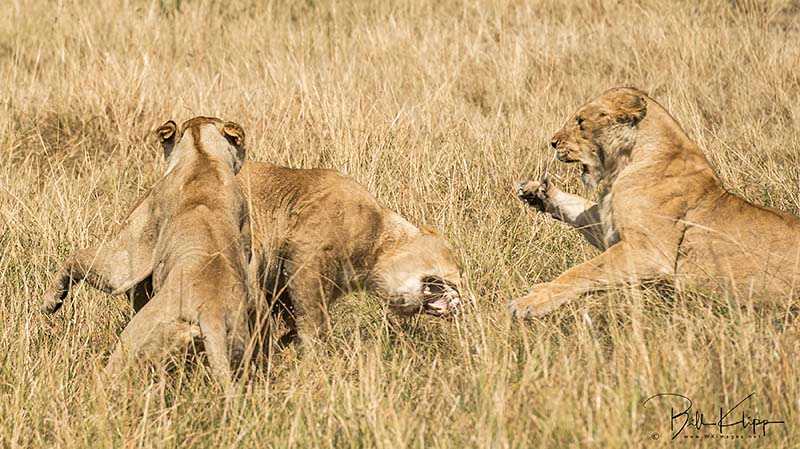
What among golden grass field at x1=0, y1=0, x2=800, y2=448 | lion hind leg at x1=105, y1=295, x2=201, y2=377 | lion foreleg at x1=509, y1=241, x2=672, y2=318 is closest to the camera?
golden grass field at x1=0, y1=0, x2=800, y2=448

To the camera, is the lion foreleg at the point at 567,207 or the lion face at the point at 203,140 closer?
the lion face at the point at 203,140

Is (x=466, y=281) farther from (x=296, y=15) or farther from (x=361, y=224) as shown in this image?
(x=296, y=15)

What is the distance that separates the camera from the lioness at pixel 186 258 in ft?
12.5

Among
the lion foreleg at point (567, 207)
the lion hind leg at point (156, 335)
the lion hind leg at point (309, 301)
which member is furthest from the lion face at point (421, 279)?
the lion hind leg at point (156, 335)

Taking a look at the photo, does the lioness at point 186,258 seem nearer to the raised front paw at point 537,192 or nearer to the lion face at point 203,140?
the lion face at point 203,140

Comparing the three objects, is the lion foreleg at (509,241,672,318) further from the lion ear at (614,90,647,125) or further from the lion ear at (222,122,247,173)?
the lion ear at (222,122,247,173)

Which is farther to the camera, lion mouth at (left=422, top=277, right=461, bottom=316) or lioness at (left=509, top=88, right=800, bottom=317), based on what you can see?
lion mouth at (left=422, top=277, right=461, bottom=316)

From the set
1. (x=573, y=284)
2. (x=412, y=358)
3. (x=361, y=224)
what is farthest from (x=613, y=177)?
(x=412, y=358)

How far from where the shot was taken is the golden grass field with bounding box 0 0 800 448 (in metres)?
3.64

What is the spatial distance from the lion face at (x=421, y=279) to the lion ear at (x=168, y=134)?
39.1 inches

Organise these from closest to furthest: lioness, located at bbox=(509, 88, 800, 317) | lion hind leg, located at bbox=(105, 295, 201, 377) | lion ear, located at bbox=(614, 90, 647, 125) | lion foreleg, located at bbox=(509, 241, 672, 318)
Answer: lion hind leg, located at bbox=(105, 295, 201, 377) < lion foreleg, located at bbox=(509, 241, 672, 318) < lioness, located at bbox=(509, 88, 800, 317) < lion ear, located at bbox=(614, 90, 647, 125)

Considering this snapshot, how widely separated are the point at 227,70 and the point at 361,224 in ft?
13.5

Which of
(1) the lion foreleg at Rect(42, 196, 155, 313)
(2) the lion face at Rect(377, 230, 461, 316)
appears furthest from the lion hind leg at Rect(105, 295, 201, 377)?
(2) the lion face at Rect(377, 230, 461, 316)

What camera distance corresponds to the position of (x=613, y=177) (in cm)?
521
